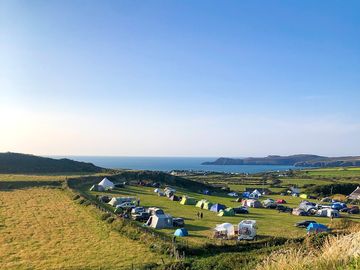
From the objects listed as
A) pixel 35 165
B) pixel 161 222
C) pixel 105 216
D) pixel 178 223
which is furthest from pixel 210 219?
pixel 35 165

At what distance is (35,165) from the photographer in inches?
3836

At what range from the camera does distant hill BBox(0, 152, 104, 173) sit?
91.6 meters

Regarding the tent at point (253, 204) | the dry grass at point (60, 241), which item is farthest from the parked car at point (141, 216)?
the tent at point (253, 204)

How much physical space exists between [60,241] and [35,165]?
2735 inches

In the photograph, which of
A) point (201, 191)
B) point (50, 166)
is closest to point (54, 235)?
point (201, 191)

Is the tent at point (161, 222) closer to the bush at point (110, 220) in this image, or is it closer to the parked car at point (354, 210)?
the bush at point (110, 220)

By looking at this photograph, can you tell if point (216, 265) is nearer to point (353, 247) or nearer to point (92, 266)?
point (92, 266)

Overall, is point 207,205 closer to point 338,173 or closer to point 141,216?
point 141,216

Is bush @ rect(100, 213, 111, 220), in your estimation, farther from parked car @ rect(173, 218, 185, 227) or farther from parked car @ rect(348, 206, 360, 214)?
parked car @ rect(348, 206, 360, 214)

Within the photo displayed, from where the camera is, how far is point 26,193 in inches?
2328

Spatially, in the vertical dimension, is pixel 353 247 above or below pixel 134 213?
above

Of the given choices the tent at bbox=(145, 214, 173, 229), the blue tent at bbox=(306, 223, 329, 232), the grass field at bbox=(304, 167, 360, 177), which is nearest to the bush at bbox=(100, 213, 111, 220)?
the tent at bbox=(145, 214, 173, 229)

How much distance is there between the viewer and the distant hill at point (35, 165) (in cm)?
9156

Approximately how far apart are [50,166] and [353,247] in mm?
97305
